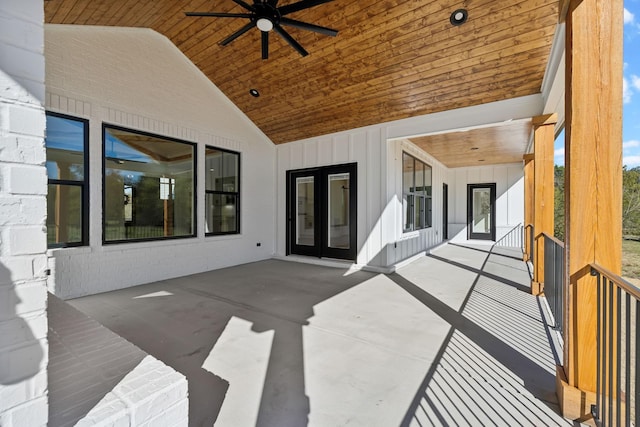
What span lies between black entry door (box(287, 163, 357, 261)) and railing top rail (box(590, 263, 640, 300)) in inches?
189

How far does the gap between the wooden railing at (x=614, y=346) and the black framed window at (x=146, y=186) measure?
5.71m

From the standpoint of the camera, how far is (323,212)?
700cm

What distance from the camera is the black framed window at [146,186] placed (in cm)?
473

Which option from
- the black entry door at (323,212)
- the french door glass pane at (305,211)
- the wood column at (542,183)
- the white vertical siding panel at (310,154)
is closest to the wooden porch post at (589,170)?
the wood column at (542,183)

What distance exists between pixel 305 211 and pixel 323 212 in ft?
1.96

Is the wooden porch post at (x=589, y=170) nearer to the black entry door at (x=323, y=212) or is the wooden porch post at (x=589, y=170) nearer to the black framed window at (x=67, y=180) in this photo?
the black entry door at (x=323, y=212)

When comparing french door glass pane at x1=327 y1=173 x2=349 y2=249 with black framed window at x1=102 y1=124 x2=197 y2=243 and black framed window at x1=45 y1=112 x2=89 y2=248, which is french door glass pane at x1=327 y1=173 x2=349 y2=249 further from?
black framed window at x1=45 y1=112 x2=89 y2=248

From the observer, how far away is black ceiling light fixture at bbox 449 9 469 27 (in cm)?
374

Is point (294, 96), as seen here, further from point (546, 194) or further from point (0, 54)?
point (0, 54)

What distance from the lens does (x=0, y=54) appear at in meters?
0.88

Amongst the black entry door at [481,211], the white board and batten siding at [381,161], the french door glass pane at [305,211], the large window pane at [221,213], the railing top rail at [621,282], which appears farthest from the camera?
the black entry door at [481,211]

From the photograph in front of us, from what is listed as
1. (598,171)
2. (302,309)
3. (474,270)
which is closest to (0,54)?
(598,171)

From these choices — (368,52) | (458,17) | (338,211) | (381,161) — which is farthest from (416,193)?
(458,17)

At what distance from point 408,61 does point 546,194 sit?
115 inches
